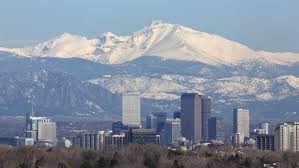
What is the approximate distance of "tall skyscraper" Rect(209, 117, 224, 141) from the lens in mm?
160875

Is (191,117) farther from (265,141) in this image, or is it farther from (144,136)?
(265,141)

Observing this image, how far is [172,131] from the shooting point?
506 ft

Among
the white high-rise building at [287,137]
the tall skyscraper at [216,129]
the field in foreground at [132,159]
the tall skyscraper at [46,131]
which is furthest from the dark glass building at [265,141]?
the field in foreground at [132,159]

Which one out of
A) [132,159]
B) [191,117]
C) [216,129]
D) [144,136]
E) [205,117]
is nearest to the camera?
[132,159]

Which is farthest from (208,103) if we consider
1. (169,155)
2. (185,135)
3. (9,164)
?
(9,164)

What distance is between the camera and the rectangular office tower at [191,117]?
16012cm

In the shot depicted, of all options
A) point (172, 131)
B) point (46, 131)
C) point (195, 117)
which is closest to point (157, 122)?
point (195, 117)

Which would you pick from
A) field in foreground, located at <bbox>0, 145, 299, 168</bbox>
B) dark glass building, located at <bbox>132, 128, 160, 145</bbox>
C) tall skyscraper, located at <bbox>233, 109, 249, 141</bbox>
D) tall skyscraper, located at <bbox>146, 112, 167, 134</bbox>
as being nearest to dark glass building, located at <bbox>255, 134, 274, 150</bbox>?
dark glass building, located at <bbox>132, 128, 160, 145</bbox>

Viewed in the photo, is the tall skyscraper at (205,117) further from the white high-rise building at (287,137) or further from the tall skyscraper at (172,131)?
the white high-rise building at (287,137)

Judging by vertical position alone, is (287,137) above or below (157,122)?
below

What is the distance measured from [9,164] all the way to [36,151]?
492 inches

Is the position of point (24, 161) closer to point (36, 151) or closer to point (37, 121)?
point (36, 151)

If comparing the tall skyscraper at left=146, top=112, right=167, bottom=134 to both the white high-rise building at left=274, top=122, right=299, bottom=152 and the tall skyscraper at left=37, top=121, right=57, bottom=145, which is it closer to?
the tall skyscraper at left=37, top=121, right=57, bottom=145

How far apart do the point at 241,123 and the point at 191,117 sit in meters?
12.9
